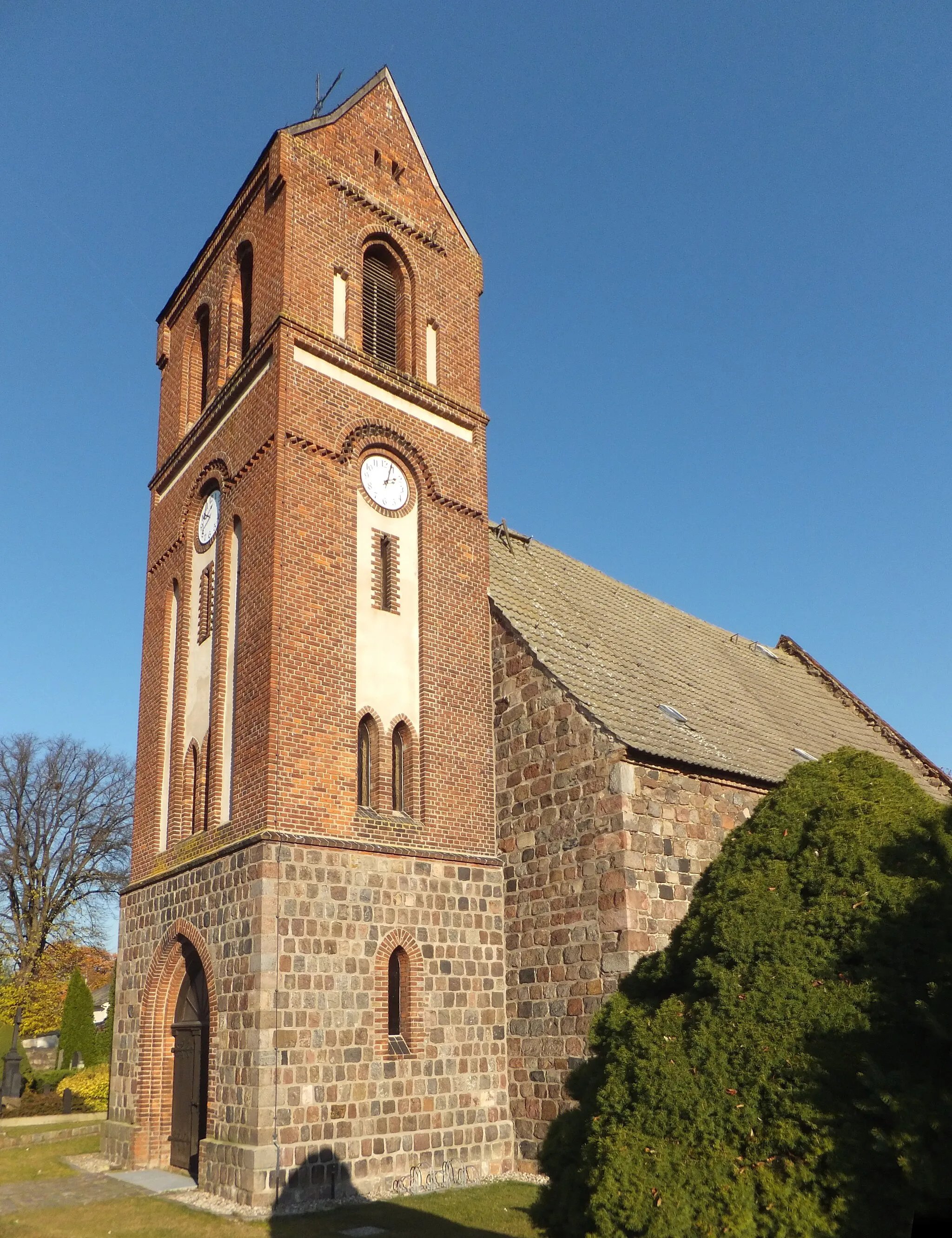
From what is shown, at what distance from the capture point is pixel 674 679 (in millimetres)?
18812

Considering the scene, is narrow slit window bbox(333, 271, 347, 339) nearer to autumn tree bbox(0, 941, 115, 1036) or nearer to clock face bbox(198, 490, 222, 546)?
clock face bbox(198, 490, 222, 546)

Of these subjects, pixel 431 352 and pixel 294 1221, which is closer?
pixel 294 1221

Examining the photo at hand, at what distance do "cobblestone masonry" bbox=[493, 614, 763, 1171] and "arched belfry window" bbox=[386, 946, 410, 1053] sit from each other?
1792 mm

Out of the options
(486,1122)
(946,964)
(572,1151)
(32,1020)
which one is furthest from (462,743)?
(32,1020)

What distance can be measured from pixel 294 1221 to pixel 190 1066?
12.9 feet

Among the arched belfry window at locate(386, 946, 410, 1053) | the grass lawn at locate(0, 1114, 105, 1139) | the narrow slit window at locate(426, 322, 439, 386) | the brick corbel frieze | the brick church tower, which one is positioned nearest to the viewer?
the brick church tower

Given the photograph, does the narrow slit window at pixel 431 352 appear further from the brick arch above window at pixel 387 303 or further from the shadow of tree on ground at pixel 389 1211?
the shadow of tree on ground at pixel 389 1211

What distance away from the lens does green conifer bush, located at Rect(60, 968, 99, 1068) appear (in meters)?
33.1

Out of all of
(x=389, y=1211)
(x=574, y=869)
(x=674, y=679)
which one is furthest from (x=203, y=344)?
(x=389, y=1211)

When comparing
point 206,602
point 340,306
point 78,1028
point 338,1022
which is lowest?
point 78,1028

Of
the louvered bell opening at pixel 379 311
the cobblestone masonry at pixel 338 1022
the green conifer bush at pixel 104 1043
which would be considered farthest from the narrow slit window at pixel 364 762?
the green conifer bush at pixel 104 1043

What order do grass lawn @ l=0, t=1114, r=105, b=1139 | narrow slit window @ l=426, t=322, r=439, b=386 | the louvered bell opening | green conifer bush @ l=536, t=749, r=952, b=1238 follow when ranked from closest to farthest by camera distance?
1. green conifer bush @ l=536, t=749, r=952, b=1238
2. the louvered bell opening
3. narrow slit window @ l=426, t=322, r=439, b=386
4. grass lawn @ l=0, t=1114, r=105, b=1139

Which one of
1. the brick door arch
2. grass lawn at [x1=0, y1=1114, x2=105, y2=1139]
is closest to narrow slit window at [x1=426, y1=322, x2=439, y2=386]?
the brick door arch

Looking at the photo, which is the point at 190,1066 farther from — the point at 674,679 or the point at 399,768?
the point at 674,679
